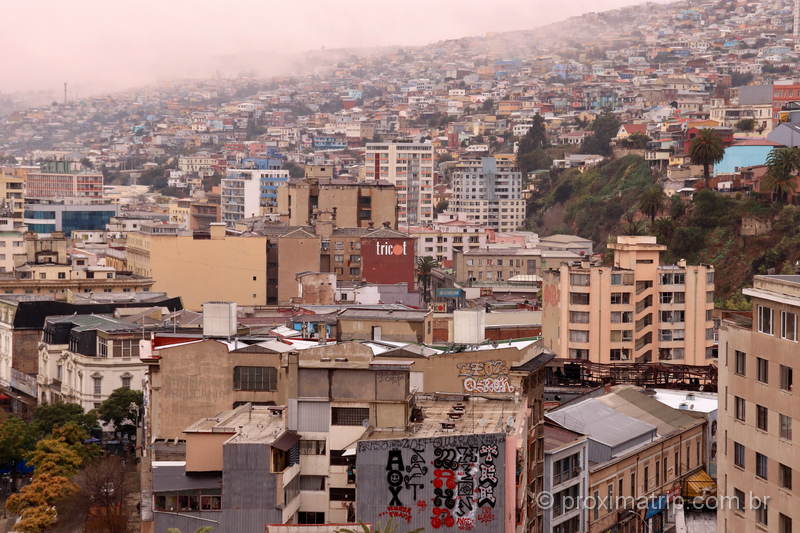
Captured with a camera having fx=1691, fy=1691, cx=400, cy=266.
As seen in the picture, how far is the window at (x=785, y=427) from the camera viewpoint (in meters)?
29.5

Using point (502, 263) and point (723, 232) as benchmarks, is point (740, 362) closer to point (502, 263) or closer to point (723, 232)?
point (723, 232)

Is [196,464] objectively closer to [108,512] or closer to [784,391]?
[784,391]

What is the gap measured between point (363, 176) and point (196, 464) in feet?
515

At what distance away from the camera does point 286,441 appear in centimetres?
3734

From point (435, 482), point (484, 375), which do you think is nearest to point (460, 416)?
point (435, 482)

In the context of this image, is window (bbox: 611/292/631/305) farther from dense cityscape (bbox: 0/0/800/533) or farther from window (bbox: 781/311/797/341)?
window (bbox: 781/311/797/341)

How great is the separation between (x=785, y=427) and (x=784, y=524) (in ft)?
5.55

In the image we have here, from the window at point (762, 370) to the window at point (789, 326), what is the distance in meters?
0.76

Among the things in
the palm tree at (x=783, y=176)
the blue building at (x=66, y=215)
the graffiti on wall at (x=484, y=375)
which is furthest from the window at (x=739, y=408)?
the blue building at (x=66, y=215)

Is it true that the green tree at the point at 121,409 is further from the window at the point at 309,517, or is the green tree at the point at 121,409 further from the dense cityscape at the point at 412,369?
the window at the point at 309,517

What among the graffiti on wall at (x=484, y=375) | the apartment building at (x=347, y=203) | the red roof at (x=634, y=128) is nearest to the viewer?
the graffiti on wall at (x=484, y=375)

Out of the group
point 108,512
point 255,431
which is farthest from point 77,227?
point 255,431

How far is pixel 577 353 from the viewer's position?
71.5 meters

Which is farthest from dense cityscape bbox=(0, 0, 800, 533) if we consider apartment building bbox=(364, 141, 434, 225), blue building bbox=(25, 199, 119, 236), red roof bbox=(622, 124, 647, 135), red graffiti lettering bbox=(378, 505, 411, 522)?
red roof bbox=(622, 124, 647, 135)
